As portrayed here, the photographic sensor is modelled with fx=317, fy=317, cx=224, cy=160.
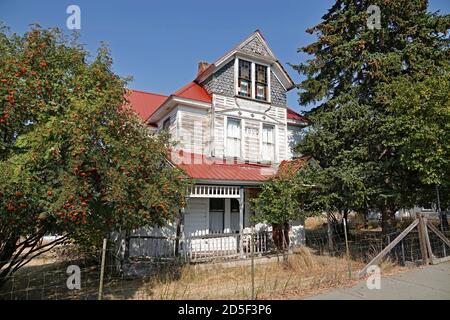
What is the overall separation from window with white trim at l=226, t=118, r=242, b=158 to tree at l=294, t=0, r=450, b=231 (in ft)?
10.3

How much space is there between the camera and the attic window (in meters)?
16.9

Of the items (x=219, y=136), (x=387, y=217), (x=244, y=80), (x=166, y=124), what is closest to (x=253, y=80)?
(x=244, y=80)

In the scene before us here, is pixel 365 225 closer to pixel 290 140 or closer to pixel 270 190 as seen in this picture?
pixel 290 140

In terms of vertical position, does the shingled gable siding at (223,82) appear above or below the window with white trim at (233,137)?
above

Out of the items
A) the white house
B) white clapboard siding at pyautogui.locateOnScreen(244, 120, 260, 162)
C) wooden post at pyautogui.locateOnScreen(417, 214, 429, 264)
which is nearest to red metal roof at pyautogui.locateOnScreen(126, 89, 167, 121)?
the white house

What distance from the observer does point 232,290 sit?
8242 millimetres

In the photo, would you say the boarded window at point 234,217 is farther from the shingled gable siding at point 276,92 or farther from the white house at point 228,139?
the shingled gable siding at point 276,92

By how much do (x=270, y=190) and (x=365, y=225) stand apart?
1773cm

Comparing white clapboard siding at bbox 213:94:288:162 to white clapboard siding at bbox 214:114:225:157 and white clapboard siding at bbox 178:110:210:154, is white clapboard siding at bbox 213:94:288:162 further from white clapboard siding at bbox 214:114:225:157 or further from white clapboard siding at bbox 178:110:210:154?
white clapboard siding at bbox 178:110:210:154

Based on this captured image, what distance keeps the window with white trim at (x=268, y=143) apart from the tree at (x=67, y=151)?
9.08m

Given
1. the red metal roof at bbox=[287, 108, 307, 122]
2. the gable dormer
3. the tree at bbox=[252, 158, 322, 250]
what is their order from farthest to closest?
the red metal roof at bbox=[287, 108, 307, 122]
the gable dormer
the tree at bbox=[252, 158, 322, 250]

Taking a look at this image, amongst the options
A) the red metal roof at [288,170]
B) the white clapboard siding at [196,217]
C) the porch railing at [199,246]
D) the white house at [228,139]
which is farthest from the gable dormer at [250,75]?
the porch railing at [199,246]

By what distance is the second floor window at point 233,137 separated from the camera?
16.1m

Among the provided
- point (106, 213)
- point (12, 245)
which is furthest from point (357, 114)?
point (12, 245)
